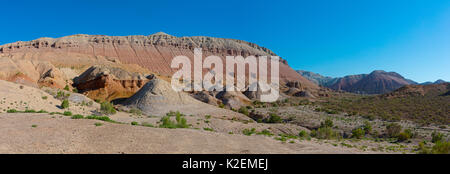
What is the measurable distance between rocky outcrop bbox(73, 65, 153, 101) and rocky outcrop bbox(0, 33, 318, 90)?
29447mm

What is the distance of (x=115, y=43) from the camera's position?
96812 millimetres

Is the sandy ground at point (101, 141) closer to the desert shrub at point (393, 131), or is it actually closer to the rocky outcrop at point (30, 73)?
the desert shrub at point (393, 131)

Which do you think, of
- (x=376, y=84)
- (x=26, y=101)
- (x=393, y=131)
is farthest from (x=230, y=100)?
(x=376, y=84)

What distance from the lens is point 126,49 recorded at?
94.4 m

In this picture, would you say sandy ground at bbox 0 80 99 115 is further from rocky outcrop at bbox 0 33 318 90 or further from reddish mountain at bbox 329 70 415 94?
reddish mountain at bbox 329 70 415 94

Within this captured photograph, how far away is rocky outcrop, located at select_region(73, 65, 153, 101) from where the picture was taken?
3358 cm

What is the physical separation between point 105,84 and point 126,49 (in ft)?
217

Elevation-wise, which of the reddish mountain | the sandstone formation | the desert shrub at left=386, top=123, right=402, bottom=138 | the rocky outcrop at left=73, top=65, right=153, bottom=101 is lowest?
the desert shrub at left=386, top=123, right=402, bottom=138

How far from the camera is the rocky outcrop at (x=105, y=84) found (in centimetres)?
3358

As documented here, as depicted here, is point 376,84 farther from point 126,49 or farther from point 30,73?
point 30,73

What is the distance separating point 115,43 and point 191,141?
102m

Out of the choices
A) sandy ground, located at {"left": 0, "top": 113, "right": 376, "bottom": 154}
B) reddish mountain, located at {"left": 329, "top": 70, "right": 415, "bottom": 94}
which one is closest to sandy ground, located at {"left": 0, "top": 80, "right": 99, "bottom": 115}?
sandy ground, located at {"left": 0, "top": 113, "right": 376, "bottom": 154}

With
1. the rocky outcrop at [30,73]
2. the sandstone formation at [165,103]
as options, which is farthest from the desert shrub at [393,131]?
the rocky outcrop at [30,73]
